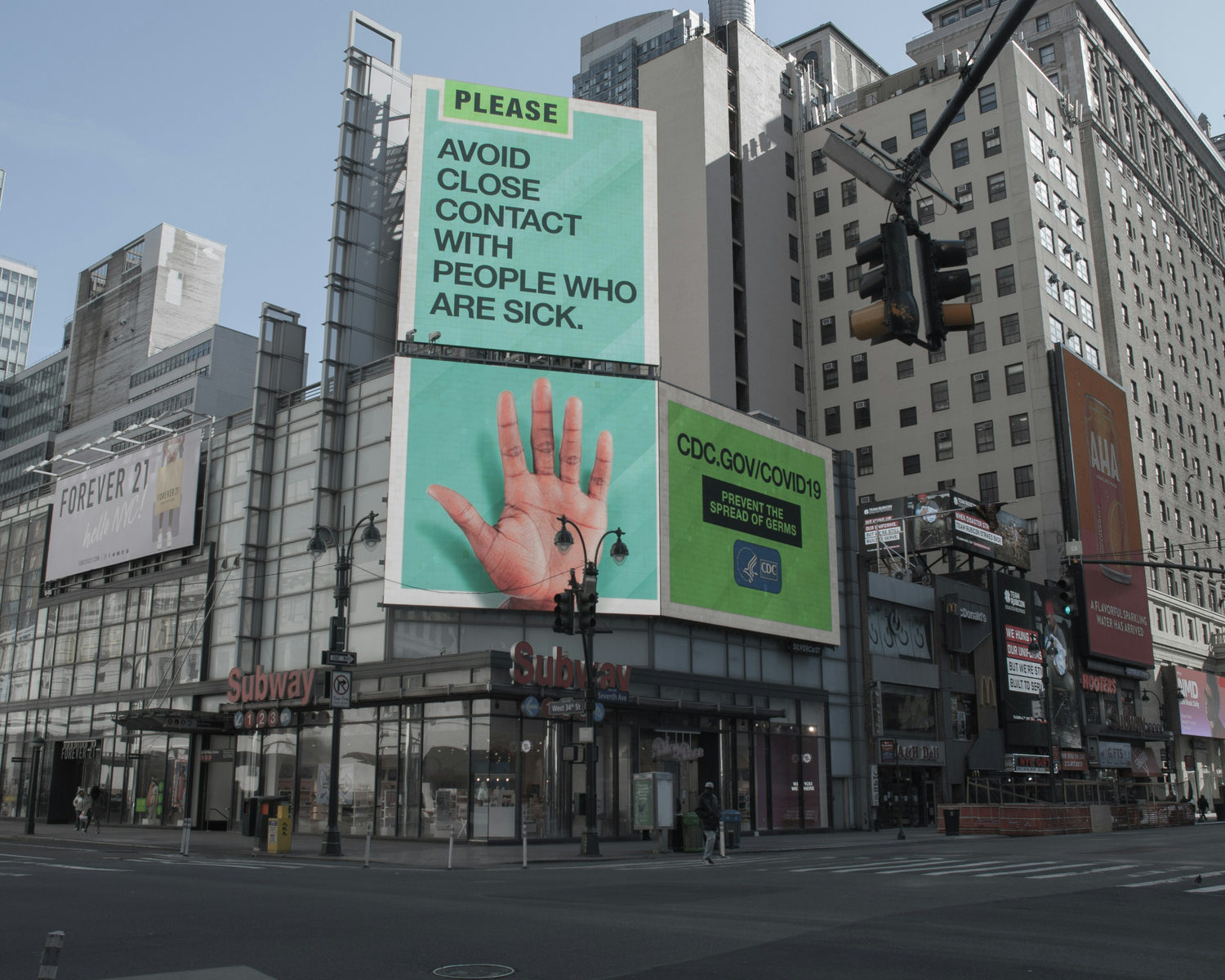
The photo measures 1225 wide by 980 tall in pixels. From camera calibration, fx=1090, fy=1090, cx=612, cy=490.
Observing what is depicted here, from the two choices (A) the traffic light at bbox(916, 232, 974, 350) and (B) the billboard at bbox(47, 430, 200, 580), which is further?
(B) the billboard at bbox(47, 430, 200, 580)

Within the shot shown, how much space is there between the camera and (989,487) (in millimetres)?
72875

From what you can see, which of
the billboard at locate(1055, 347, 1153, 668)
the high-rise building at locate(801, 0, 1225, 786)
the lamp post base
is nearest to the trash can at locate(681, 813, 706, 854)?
the lamp post base

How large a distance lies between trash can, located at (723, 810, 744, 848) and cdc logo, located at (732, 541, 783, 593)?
42.9 feet

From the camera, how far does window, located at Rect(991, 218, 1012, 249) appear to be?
247 ft

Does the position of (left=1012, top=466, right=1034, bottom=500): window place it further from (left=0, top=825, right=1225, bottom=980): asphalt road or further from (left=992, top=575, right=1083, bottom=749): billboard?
(left=0, top=825, right=1225, bottom=980): asphalt road

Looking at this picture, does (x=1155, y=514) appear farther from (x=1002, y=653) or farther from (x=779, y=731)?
(x=779, y=731)

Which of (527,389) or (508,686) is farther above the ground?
(527,389)

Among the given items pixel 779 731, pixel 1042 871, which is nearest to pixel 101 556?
pixel 779 731

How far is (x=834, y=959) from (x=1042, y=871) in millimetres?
13852

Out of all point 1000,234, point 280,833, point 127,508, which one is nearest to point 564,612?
point 280,833

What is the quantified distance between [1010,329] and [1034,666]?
967 inches

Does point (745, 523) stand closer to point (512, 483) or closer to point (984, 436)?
point (512, 483)

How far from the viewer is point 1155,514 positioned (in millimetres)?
82562

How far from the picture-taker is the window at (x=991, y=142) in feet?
252
